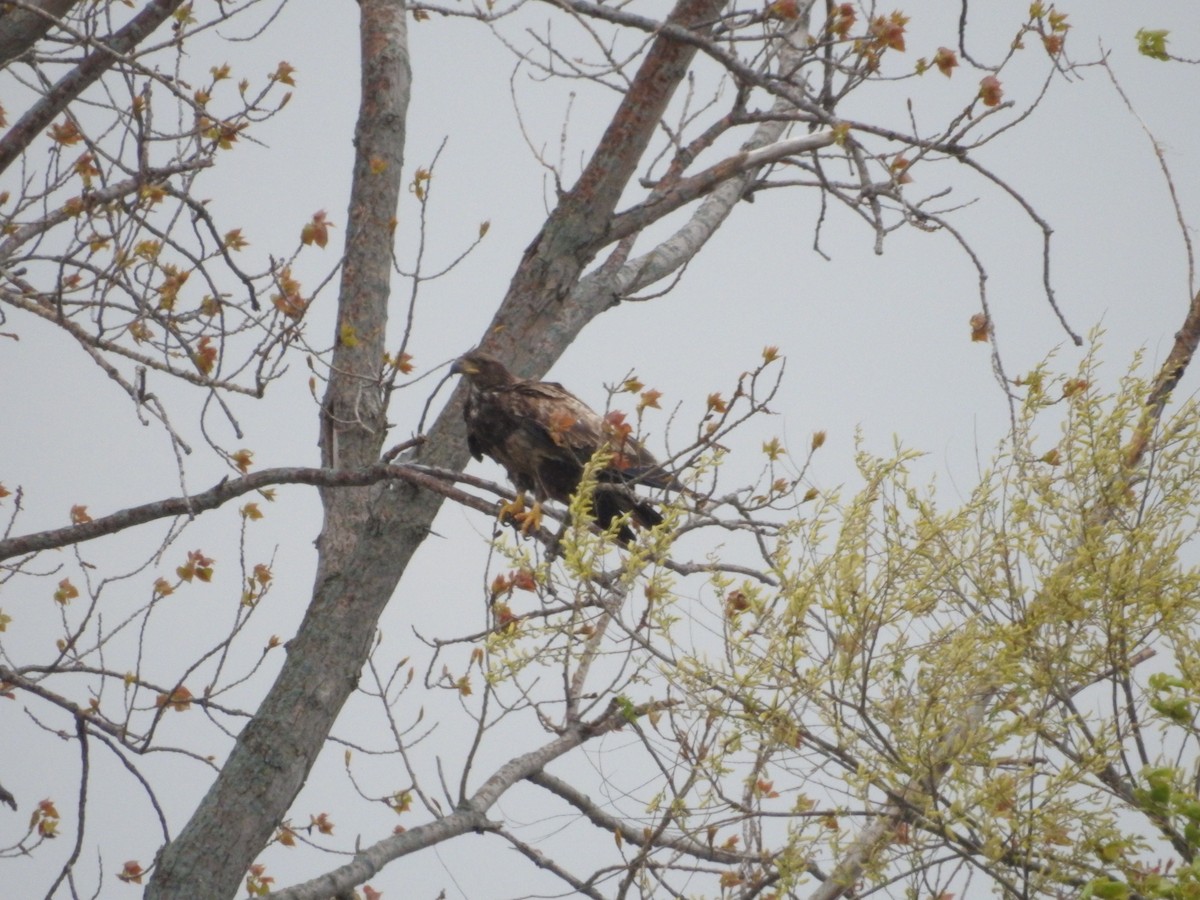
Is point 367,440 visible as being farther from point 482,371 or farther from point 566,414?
point 566,414

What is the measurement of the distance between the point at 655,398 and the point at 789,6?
79.5 inches

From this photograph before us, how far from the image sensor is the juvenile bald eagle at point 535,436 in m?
4.96

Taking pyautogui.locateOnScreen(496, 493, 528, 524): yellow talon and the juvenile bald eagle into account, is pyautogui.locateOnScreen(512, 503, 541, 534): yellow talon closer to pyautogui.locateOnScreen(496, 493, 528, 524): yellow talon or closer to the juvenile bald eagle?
pyautogui.locateOnScreen(496, 493, 528, 524): yellow talon

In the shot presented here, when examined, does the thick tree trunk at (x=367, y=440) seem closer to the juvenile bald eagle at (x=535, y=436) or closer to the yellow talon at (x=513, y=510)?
the juvenile bald eagle at (x=535, y=436)

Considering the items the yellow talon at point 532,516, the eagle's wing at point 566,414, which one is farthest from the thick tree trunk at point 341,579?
the yellow talon at point 532,516

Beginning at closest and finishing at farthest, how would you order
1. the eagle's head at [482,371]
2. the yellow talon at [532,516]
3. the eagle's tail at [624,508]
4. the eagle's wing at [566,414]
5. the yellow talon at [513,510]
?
1. the yellow talon at [532,516]
2. the yellow talon at [513,510]
3. the eagle's head at [482,371]
4. the eagle's tail at [624,508]
5. the eagle's wing at [566,414]

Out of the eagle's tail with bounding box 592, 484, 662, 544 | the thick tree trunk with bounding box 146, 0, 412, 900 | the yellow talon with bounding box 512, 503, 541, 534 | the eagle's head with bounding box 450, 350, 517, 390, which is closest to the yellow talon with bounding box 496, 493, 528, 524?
the yellow talon with bounding box 512, 503, 541, 534

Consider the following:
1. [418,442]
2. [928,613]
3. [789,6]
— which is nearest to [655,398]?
[928,613]

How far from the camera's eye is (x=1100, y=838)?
3045 mm

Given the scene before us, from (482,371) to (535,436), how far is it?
2.02 ft

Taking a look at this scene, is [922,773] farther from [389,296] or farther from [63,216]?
[63,216]

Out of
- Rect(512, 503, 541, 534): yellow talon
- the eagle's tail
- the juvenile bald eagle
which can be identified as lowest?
Rect(512, 503, 541, 534): yellow talon

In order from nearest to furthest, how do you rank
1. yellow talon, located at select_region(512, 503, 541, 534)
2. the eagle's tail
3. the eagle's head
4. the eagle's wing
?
1. yellow talon, located at select_region(512, 503, 541, 534)
2. the eagle's head
3. the eagle's tail
4. the eagle's wing

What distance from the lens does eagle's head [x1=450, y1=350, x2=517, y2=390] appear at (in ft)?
15.4
